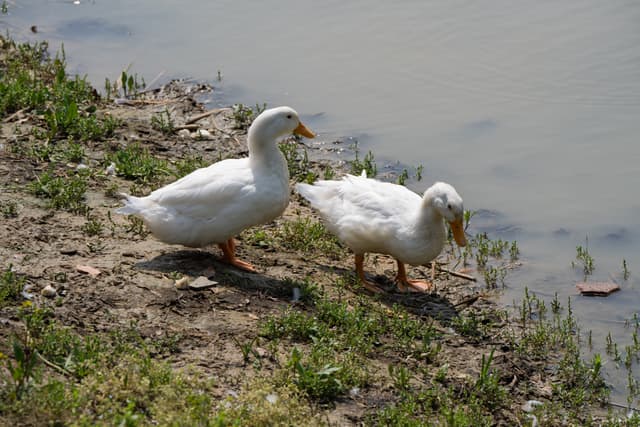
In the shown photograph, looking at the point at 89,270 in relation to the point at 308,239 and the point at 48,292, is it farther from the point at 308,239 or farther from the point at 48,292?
the point at 308,239

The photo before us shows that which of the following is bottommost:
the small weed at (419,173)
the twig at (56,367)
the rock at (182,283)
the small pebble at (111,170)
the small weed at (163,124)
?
the rock at (182,283)

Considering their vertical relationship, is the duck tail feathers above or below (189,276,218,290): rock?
above

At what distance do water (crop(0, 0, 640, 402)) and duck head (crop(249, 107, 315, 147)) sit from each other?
2.27m

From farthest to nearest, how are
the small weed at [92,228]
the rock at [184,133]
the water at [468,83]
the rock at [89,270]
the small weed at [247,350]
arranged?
the rock at [184,133] → the water at [468,83] → the small weed at [92,228] → the rock at [89,270] → the small weed at [247,350]

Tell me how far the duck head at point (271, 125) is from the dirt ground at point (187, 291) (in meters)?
0.99

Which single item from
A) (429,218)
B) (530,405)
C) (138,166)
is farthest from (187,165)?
(530,405)

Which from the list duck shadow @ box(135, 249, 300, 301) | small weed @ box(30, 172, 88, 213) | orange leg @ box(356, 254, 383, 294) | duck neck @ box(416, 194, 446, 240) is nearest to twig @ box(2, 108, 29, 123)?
small weed @ box(30, 172, 88, 213)

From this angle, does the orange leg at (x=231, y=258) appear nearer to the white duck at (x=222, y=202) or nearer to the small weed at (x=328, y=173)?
the white duck at (x=222, y=202)

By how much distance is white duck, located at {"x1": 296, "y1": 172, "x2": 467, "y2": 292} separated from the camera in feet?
22.1

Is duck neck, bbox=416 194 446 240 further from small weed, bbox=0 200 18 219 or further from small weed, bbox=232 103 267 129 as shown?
small weed, bbox=232 103 267 129

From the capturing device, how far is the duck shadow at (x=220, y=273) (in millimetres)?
6414

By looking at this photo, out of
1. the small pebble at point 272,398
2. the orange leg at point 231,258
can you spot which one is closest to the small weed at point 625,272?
the orange leg at point 231,258

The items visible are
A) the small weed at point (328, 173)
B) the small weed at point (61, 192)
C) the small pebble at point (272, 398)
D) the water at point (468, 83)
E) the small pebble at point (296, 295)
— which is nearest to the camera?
the small pebble at point (272, 398)

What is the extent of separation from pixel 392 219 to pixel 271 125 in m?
1.20
